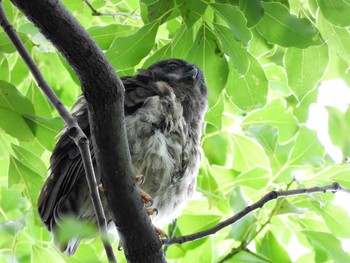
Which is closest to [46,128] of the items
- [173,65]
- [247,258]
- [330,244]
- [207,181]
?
[173,65]

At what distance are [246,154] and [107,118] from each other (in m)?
2.34

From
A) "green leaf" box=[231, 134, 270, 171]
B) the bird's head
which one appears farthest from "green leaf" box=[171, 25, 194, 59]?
"green leaf" box=[231, 134, 270, 171]

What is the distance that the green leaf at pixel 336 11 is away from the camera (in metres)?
3.07

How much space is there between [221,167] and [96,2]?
4.58 feet

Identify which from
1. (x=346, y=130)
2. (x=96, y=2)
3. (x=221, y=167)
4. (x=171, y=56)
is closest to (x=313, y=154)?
(x=221, y=167)

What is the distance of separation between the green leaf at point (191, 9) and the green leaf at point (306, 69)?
0.64 m

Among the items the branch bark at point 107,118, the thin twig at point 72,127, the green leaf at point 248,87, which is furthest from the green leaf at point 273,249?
the thin twig at point 72,127

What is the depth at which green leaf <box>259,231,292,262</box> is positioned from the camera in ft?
12.5

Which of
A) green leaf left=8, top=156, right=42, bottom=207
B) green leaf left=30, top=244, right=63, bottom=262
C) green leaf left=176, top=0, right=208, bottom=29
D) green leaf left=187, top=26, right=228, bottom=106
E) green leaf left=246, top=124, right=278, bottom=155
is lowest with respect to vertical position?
green leaf left=246, top=124, right=278, bottom=155

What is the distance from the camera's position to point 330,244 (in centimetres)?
351

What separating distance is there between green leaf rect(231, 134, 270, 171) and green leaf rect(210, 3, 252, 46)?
1766 mm

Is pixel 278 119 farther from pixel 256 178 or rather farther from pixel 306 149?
pixel 256 178

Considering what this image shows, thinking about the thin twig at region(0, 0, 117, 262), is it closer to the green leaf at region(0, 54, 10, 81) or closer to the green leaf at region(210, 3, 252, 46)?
the green leaf at region(210, 3, 252, 46)

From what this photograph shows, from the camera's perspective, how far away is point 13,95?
3.17 m
